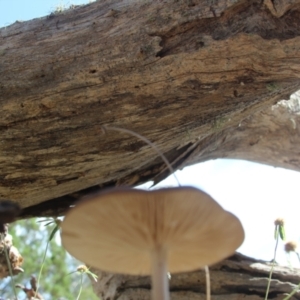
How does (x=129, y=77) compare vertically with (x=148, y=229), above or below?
above

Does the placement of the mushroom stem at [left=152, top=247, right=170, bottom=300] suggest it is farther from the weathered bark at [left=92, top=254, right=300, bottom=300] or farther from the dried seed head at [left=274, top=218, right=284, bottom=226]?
the weathered bark at [left=92, top=254, right=300, bottom=300]

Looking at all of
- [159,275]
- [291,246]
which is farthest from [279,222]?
[159,275]

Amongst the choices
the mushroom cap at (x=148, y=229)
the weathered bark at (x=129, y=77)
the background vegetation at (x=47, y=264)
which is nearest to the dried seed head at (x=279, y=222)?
the weathered bark at (x=129, y=77)

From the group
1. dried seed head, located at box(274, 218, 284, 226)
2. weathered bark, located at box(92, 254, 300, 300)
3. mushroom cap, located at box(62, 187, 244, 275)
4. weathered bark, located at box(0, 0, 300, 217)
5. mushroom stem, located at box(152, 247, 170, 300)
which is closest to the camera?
mushroom cap, located at box(62, 187, 244, 275)

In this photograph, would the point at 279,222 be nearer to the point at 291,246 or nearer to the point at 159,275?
the point at 291,246

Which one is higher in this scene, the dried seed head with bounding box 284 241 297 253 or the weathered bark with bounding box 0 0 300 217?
the weathered bark with bounding box 0 0 300 217

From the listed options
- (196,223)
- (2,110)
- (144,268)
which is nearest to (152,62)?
(2,110)

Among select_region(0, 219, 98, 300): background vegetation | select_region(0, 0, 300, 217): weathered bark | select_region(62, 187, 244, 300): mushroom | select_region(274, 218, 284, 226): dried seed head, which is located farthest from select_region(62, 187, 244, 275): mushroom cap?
select_region(0, 219, 98, 300): background vegetation
